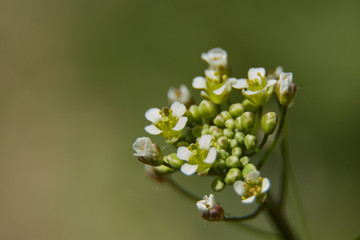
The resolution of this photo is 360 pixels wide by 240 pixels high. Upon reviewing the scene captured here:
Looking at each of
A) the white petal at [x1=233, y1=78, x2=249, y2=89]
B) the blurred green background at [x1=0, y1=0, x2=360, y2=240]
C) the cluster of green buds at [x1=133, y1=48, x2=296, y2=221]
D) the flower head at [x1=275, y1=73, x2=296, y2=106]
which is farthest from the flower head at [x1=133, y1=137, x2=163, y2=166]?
the blurred green background at [x1=0, y1=0, x2=360, y2=240]

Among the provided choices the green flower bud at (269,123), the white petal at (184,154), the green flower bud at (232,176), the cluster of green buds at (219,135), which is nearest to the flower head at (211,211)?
the cluster of green buds at (219,135)

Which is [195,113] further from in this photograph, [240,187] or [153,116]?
[240,187]

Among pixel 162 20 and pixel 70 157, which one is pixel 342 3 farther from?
pixel 70 157

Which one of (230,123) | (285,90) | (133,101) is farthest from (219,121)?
(133,101)

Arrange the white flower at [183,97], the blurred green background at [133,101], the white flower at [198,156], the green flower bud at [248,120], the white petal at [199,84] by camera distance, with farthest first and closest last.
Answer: the blurred green background at [133,101], the white flower at [183,97], the white petal at [199,84], the green flower bud at [248,120], the white flower at [198,156]

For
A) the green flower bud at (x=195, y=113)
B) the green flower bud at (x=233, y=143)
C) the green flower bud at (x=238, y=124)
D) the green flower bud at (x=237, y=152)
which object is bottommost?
the green flower bud at (x=237, y=152)

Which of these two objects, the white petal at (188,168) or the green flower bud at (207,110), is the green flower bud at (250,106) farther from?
the white petal at (188,168)

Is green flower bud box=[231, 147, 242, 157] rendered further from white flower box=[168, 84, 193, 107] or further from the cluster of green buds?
white flower box=[168, 84, 193, 107]
